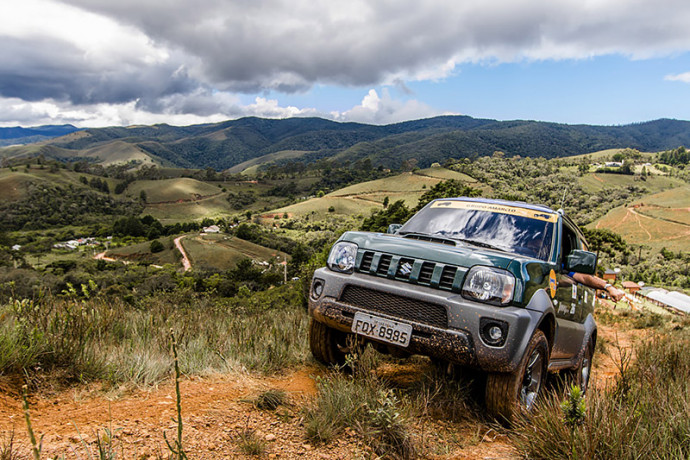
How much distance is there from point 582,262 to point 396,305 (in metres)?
2.01

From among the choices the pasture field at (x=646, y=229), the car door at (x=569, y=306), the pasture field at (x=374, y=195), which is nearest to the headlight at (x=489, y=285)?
the car door at (x=569, y=306)

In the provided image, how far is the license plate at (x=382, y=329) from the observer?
3.37 m

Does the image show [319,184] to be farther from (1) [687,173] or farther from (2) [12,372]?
(2) [12,372]

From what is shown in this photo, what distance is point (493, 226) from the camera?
4.58 metres

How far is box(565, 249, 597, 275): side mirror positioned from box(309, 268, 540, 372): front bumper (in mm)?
1180

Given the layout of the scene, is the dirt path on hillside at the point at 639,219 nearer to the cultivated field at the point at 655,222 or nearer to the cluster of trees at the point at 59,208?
the cultivated field at the point at 655,222

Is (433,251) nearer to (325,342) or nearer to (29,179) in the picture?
(325,342)

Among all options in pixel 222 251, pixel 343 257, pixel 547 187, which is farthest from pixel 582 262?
pixel 547 187

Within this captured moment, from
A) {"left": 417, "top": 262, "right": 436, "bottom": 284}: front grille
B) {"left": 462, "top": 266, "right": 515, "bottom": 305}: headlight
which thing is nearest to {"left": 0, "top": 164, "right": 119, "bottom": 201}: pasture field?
{"left": 417, "top": 262, "right": 436, "bottom": 284}: front grille

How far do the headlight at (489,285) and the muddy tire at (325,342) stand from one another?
1581 millimetres

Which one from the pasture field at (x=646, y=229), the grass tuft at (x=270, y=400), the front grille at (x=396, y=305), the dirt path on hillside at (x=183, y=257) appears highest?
the front grille at (x=396, y=305)

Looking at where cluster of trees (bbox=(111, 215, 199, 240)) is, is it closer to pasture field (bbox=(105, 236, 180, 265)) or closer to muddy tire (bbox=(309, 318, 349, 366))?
pasture field (bbox=(105, 236, 180, 265))

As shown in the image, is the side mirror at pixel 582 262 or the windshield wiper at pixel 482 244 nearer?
the side mirror at pixel 582 262

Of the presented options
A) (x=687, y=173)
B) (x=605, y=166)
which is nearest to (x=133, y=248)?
(x=605, y=166)
